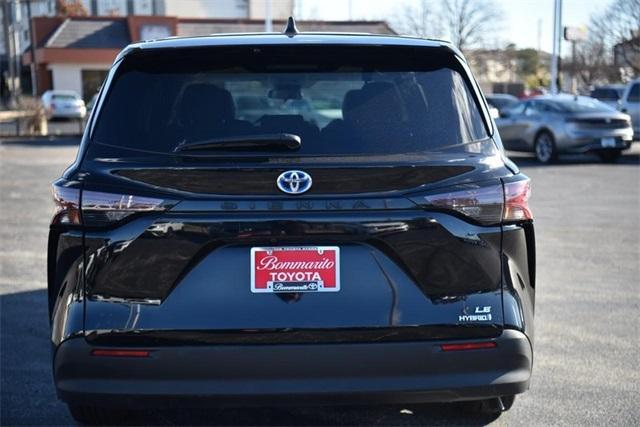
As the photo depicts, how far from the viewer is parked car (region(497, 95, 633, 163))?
769 inches

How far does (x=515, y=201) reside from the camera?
139 inches

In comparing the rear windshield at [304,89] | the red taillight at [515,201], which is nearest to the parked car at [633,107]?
the rear windshield at [304,89]

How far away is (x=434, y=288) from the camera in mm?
3400

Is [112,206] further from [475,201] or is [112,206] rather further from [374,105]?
[475,201]

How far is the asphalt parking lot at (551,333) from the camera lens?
4.56m

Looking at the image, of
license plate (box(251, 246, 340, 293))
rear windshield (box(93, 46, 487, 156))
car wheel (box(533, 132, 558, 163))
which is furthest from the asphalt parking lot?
car wheel (box(533, 132, 558, 163))

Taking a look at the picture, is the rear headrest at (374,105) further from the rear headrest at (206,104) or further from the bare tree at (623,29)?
the bare tree at (623,29)

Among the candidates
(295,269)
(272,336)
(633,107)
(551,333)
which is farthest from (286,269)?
(633,107)

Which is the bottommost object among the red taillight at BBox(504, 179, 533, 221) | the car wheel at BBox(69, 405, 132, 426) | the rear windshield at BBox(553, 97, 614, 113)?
the rear windshield at BBox(553, 97, 614, 113)

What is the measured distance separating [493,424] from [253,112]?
2.02 metres

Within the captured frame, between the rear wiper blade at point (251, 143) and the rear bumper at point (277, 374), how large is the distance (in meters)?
0.76

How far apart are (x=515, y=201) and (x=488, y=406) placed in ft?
4.51

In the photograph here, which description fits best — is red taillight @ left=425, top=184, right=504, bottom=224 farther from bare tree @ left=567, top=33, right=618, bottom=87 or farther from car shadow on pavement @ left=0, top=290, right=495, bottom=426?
bare tree @ left=567, top=33, right=618, bottom=87

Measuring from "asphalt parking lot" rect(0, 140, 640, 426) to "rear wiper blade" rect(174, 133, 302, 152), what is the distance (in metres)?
1.65
